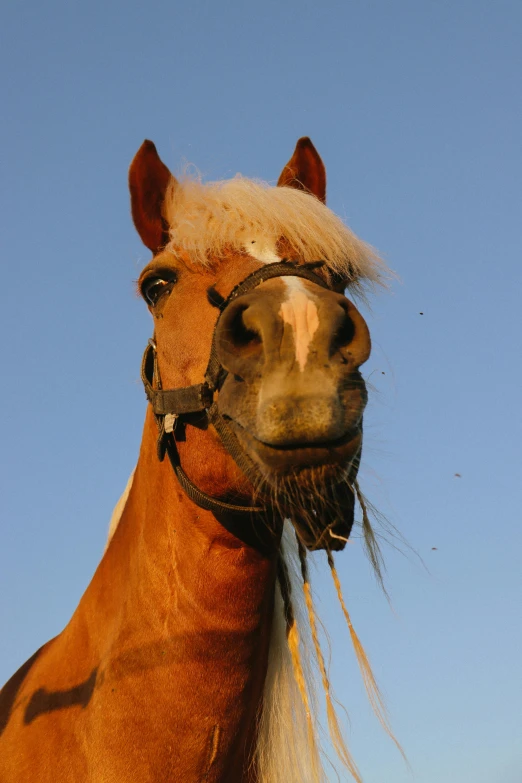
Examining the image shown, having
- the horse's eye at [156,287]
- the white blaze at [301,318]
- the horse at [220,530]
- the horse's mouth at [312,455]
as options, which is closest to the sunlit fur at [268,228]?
the horse at [220,530]

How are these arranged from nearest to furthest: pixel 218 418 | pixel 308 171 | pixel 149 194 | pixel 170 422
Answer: pixel 218 418 < pixel 170 422 < pixel 149 194 < pixel 308 171

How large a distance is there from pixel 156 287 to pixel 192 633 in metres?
1.67

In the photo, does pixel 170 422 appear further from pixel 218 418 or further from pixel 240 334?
pixel 240 334

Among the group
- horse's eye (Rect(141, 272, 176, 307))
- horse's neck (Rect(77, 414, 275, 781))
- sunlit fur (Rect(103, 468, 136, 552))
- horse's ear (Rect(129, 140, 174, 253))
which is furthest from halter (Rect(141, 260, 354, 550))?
horse's ear (Rect(129, 140, 174, 253))

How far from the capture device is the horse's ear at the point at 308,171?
457cm

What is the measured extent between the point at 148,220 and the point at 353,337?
1.73 metres

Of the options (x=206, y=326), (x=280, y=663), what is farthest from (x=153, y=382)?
(x=280, y=663)

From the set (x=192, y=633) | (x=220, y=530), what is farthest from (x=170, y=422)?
(x=192, y=633)

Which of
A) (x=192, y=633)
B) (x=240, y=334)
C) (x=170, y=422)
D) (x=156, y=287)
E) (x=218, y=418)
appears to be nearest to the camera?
(x=240, y=334)

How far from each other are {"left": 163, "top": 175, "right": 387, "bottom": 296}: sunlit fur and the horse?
0.03ft

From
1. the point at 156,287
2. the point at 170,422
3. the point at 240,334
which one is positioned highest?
the point at 156,287

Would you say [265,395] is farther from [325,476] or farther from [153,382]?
[153,382]

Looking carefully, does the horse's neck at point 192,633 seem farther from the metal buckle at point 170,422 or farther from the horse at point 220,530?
the metal buckle at point 170,422

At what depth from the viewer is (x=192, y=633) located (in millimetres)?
3475
